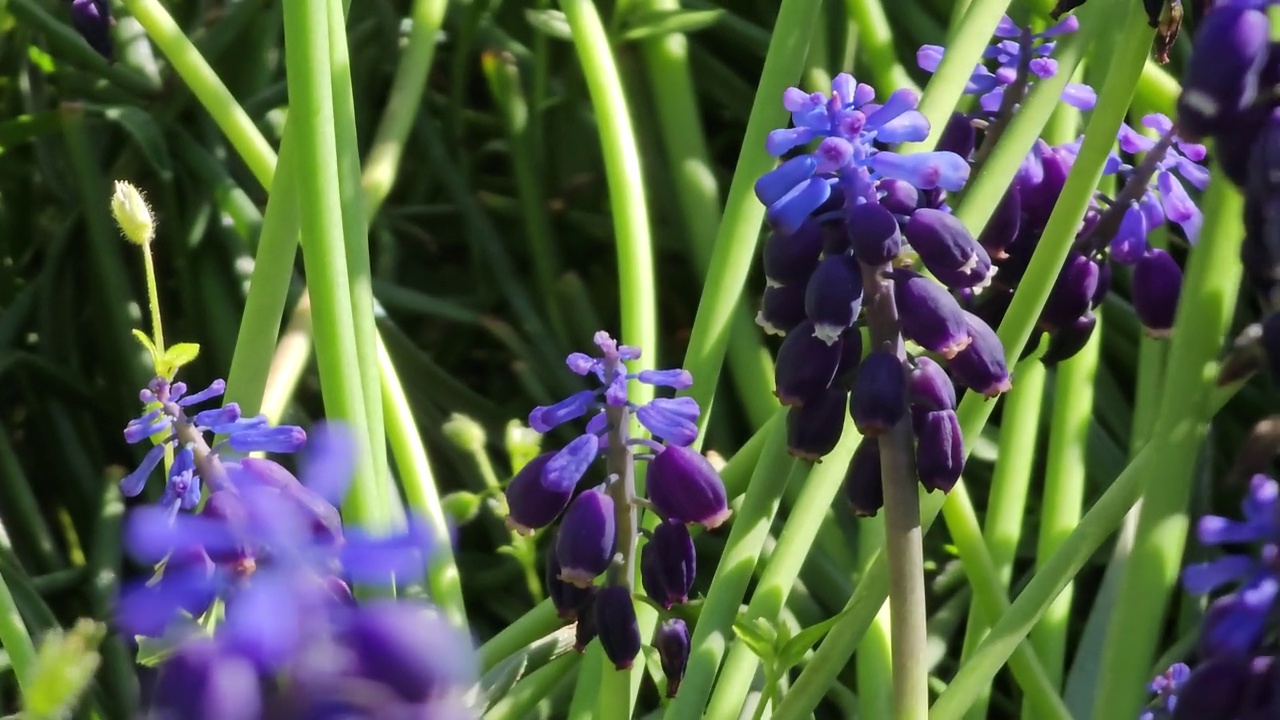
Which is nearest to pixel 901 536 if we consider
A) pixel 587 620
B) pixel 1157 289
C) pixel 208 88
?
pixel 587 620

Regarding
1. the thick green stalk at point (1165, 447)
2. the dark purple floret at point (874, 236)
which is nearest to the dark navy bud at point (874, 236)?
the dark purple floret at point (874, 236)

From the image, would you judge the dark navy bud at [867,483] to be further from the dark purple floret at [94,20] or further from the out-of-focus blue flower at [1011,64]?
the dark purple floret at [94,20]

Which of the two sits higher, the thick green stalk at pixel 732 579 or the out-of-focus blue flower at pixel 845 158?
the out-of-focus blue flower at pixel 845 158

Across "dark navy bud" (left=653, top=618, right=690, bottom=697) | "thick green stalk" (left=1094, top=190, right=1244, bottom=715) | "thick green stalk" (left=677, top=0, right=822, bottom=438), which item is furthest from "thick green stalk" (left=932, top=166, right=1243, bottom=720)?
"thick green stalk" (left=677, top=0, right=822, bottom=438)

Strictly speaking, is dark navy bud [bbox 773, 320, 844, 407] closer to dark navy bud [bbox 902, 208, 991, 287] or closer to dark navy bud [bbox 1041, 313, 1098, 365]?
dark navy bud [bbox 902, 208, 991, 287]

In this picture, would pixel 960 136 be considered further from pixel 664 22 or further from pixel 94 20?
pixel 94 20

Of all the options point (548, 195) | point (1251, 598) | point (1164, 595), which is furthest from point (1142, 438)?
point (548, 195)

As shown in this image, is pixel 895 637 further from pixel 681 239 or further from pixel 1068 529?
pixel 681 239
